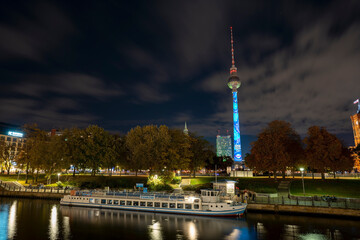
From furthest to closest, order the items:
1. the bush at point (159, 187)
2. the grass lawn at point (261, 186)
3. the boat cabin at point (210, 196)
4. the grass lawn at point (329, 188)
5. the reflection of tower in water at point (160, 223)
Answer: the bush at point (159, 187), the grass lawn at point (261, 186), the grass lawn at point (329, 188), the boat cabin at point (210, 196), the reflection of tower in water at point (160, 223)

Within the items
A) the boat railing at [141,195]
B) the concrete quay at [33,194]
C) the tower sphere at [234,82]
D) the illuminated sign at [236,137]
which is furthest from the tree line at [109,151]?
the tower sphere at [234,82]

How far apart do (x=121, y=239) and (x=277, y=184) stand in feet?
142

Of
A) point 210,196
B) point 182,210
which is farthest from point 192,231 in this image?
point 210,196

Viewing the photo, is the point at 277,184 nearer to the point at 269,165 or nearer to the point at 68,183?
the point at 269,165

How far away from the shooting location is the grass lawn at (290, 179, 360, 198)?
4672 centimetres

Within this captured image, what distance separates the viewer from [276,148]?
61406 mm

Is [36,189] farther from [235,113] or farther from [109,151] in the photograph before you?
[235,113]

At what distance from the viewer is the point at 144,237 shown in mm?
29219

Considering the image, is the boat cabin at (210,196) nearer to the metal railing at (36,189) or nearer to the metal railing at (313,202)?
the metal railing at (313,202)

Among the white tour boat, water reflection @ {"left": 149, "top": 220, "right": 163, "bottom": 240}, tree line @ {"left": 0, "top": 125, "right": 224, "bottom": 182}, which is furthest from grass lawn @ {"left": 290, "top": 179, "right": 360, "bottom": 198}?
tree line @ {"left": 0, "top": 125, "right": 224, "bottom": 182}

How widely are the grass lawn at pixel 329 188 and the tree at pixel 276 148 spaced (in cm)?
696

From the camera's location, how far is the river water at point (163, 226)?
29672mm

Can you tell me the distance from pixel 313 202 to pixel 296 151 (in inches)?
1110

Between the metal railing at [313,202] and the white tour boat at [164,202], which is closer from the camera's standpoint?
the metal railing at [313,202]
